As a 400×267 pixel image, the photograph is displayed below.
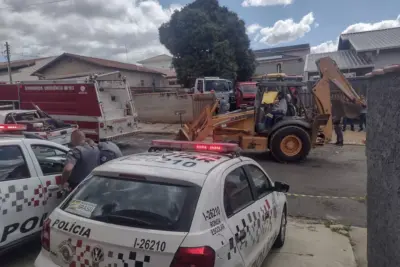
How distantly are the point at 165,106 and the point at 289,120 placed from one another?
11.0 metres

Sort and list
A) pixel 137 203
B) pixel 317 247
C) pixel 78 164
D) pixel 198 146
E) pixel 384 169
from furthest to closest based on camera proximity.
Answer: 1. pixel 317 247
2. pixel 78 164
3. pixel 198 146
4. pixel 384 169
5. pixel 137 203

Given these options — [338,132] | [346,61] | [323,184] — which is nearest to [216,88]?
[338,132]

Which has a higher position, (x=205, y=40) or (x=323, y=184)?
(x=205, y=40)

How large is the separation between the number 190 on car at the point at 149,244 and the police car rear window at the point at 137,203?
114mm

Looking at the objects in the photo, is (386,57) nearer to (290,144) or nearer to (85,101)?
Answer: (290,144)

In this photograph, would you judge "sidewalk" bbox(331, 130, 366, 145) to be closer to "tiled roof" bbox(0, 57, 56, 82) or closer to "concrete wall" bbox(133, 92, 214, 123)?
"concrete wall" bbox(133, 92, 214, 123)

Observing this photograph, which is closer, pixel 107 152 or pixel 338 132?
pixel 107 152

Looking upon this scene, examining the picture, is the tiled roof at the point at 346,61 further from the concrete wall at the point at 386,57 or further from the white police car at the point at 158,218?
the white police car at the point at 158,218

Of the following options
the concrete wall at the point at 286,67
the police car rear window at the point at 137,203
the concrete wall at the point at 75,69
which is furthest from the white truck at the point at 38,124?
the concrete wall at the point at 286,67

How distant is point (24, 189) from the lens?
3.87 m

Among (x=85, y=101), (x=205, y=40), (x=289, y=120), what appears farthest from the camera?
(x=205, y=40)

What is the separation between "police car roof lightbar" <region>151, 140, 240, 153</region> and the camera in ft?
11.8

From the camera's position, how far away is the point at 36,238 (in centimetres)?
413

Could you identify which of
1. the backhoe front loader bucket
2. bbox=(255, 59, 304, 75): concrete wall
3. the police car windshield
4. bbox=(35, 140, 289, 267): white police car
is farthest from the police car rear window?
bbox=(255, 59, 304, 75): concrete wall
